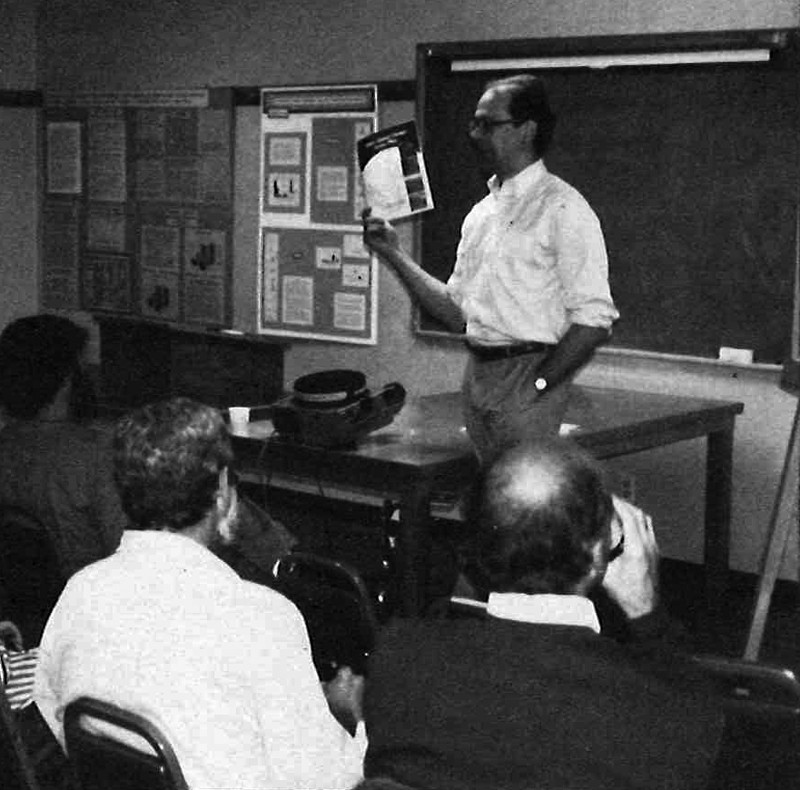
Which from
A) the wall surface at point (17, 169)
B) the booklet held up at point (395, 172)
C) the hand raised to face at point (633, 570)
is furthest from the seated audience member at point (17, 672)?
the wall surface at point (17, 169)

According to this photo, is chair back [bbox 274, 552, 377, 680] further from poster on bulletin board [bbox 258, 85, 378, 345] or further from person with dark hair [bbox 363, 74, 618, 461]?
poster on bulletin board [bbox 258, 85, 378, 345]

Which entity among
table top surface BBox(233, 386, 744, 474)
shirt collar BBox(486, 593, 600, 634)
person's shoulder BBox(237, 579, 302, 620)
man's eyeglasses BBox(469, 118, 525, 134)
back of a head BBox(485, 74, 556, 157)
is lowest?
table top surface BBox(233, 386, 744, 474)

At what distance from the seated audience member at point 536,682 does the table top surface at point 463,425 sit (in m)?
1.81

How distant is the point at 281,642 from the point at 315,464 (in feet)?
5.90

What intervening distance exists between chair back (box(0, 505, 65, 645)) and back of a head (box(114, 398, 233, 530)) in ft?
2.74

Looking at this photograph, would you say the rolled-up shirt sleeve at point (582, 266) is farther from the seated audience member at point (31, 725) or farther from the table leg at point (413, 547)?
the seated audience member at point (31, 725)

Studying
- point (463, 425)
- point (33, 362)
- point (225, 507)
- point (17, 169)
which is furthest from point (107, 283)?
point (225, 507)

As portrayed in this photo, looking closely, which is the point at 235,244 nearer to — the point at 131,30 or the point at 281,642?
the point at 131,30

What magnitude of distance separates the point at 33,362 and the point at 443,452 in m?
1.09

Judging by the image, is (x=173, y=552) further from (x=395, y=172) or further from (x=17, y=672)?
(x=395, y=172)

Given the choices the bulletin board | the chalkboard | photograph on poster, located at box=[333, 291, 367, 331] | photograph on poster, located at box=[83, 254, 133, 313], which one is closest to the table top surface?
the chalkboard

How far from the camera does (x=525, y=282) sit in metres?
3.78

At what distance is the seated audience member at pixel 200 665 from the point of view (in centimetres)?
175

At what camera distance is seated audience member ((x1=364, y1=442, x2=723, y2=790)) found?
1423 mm
